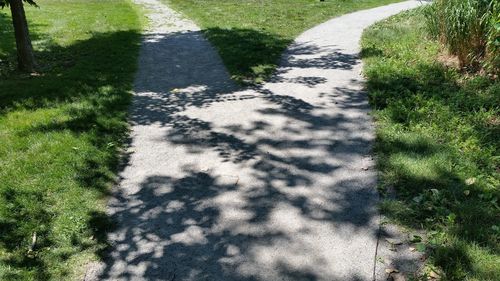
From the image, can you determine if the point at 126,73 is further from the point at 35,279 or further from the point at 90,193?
the point at 35,279

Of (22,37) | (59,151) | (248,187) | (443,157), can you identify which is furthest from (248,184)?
(22,37)

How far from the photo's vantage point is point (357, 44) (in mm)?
11820

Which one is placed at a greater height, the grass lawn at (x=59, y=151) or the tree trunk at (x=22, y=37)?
the tree trunk at (x=22, y=37)

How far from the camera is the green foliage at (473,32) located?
7258 mm

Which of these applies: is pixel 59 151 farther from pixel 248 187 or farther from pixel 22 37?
pixel 22 37

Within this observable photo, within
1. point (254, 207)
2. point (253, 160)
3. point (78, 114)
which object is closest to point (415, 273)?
point (254, 207)

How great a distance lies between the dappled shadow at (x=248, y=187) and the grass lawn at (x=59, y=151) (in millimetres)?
332

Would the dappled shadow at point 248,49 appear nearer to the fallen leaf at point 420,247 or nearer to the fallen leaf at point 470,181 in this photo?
the fallen leaf at point 470,181

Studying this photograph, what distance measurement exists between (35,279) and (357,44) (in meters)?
10.3

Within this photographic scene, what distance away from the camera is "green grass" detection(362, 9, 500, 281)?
375 centimetres

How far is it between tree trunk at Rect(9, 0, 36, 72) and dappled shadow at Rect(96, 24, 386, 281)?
3337 millimetres

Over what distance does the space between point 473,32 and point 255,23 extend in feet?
29.3

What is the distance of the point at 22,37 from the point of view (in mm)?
9758

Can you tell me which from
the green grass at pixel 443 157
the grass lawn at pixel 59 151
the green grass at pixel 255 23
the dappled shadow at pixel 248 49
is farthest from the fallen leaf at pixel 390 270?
the dappled shadow at pixel 248 49
